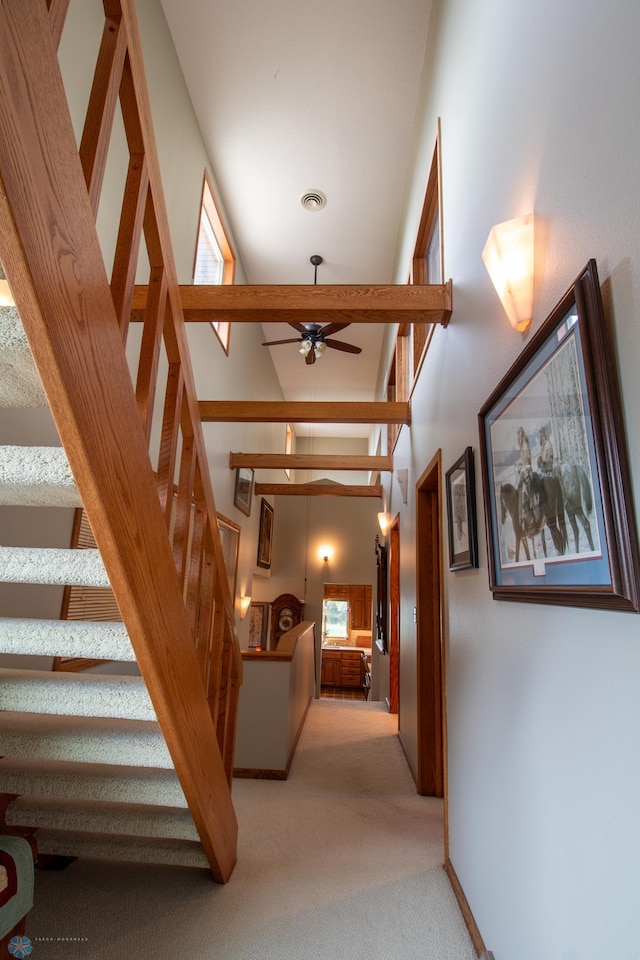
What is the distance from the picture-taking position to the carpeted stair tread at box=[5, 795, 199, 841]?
74.5 inches

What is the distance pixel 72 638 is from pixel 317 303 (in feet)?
6.21

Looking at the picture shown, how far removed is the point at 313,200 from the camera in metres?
4.75

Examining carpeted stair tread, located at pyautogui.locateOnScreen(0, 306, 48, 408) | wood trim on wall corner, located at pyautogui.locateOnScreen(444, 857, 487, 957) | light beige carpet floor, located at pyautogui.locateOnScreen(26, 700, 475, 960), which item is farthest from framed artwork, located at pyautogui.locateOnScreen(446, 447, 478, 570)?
carpeted stair tread, located at pyautogui.locateOnScreen(0, 306, 48, 408)

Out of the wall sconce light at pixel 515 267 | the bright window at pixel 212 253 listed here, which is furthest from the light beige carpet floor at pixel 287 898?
the bright window at pixel 212 253

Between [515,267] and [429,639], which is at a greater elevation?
[515,267]

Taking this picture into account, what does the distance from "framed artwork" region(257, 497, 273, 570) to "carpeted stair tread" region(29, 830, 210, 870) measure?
17.0 ft

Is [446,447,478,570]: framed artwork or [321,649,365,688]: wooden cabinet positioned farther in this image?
[321,649,365,688]: wooden cabinet

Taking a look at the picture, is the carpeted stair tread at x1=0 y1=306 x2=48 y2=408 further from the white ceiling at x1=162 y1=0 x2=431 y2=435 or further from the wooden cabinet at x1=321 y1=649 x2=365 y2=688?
the wooden cabinet at x1=321 y1=649 x2=365 y2=688

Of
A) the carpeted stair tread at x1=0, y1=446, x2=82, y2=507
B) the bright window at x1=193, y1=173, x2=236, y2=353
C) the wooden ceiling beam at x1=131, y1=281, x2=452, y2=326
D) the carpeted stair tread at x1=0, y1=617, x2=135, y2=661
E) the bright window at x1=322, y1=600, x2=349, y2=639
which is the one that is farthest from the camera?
the bright window at x1=322, y1=600, x2=349, y2=639

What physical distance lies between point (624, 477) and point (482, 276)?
130 centimetres

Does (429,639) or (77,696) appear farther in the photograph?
(429,639)

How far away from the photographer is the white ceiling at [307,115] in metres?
3.32

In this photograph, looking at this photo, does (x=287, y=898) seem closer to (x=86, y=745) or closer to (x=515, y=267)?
(x=86, y=745)

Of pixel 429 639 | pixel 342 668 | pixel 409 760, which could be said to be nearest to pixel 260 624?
pixel 342 668
